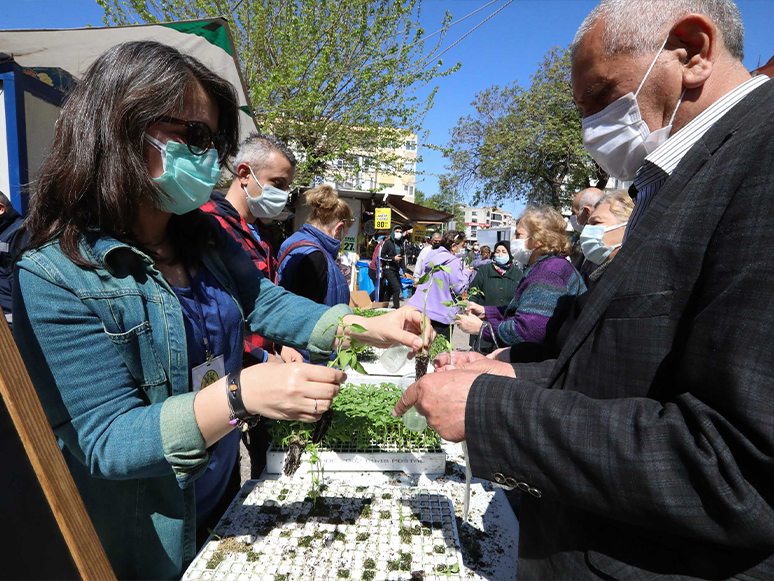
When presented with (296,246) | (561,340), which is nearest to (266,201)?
(296,246)

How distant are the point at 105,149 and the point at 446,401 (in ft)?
4.21

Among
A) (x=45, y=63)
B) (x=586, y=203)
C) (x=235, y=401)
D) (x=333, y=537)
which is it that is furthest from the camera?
(x=586, y=203)

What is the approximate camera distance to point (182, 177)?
1412 mm

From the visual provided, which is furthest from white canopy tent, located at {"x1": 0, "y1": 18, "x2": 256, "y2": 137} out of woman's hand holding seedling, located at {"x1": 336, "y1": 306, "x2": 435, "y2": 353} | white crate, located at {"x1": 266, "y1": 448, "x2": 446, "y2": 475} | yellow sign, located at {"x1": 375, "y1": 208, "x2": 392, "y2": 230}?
yellow sign, located at {"x1": 375, "y1": 208, "x2": 392, "y2": 230}

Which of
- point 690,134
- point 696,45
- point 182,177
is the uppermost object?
point 696,45

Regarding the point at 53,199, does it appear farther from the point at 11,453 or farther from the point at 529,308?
the point at 529,308

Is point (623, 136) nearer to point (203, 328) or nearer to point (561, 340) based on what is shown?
point (561, 340)

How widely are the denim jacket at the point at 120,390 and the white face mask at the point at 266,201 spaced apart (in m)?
2.06

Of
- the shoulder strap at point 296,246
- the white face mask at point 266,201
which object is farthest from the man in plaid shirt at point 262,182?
the shoulder strap at point 296,246

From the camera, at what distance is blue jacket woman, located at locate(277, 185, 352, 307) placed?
3.29 metres

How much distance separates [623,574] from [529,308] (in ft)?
8.50

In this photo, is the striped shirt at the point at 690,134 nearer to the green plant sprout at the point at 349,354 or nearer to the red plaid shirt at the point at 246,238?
the green plant sprout at the point at 349,354

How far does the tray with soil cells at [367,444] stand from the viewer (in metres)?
1.91

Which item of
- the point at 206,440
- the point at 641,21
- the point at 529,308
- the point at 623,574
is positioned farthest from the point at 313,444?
the point at 529,308
